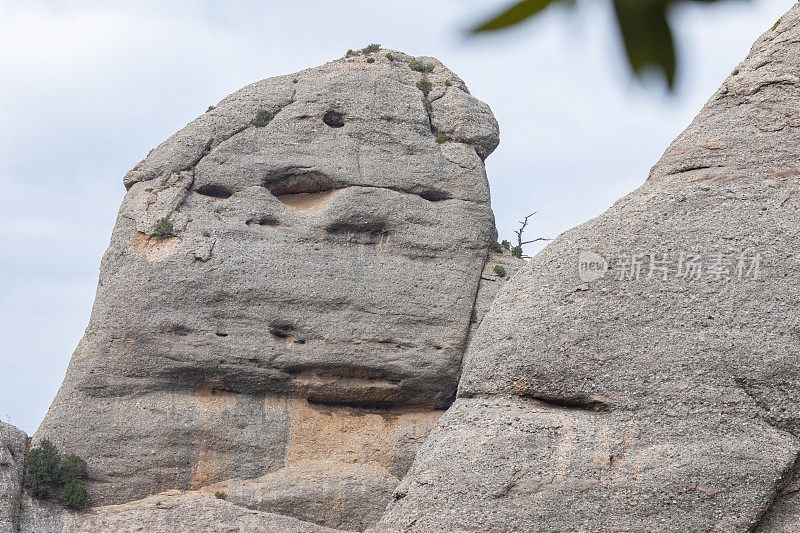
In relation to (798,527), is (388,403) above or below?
above

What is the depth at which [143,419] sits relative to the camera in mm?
26219

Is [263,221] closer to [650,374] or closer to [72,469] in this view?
[72,469]

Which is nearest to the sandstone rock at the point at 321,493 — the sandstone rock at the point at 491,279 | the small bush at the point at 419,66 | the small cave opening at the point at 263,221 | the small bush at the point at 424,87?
the sandstone rock at the point at 491,279

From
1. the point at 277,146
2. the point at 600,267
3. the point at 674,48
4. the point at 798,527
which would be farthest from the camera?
the point at 277,146

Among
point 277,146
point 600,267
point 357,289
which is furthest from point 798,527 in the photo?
point 277,146

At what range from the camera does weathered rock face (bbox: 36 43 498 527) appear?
86.0 ft

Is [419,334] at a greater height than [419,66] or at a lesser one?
lesser

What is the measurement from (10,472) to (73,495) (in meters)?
1.81

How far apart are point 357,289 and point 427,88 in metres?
8.78

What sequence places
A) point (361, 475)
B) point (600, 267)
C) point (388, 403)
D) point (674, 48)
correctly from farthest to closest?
point (388, 403)
point (361, 475)
point (600, 267)
point (674, 48)

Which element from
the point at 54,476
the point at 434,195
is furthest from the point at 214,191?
the point at 54,476

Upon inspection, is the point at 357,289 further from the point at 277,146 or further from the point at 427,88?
the point at 427,88

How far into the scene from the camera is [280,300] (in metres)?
27.8

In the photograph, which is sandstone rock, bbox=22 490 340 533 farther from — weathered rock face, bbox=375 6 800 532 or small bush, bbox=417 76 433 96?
small bush, bbox=417 76 433 96
